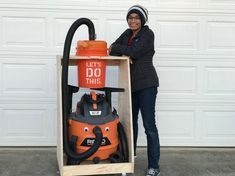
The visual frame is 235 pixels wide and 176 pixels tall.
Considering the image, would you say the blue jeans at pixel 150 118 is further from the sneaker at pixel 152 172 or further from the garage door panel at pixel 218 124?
the garage door panel at pixel 218 124

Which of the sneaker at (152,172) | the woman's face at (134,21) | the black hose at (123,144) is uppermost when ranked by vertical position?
the woman's face at (134,21)

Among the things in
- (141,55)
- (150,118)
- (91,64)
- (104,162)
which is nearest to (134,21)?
(141,55)

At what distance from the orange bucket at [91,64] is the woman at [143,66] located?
0.20 metres

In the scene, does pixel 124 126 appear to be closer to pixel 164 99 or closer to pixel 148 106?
pixel 148 106

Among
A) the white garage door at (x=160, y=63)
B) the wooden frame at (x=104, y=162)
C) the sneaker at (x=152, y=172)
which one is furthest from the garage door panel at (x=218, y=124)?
the wooden frame at (x=104, y=162)

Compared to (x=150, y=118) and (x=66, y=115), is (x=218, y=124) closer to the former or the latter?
(x=150, y=118)

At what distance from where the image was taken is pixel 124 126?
154 inches

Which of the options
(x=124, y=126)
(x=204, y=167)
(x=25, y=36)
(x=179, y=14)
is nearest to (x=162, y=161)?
(x=204, y=167)

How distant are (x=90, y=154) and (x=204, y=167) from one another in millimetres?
1299

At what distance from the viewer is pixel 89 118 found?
3.61 metres

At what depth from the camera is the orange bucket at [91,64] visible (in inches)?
141

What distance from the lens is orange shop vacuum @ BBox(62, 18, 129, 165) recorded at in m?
3.53

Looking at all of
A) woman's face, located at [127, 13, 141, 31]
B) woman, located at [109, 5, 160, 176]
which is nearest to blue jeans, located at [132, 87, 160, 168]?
woman, located at [109, 5, 160, 176]

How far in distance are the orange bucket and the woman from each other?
0.64ft
